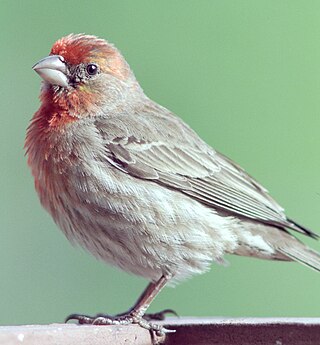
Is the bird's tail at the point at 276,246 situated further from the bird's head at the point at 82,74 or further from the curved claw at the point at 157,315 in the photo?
the bird's head at the point at 82,74

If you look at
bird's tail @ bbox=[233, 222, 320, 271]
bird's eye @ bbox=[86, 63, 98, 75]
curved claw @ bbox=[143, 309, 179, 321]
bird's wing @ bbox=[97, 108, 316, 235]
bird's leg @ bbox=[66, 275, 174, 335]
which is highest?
bird's eye @ bbox=[86, 63, 98, 75]

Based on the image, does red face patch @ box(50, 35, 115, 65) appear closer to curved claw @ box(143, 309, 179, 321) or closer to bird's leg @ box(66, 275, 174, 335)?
bird's leg @ box(66, 275, 174, 335)

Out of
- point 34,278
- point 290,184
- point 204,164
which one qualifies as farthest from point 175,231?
point 34,278

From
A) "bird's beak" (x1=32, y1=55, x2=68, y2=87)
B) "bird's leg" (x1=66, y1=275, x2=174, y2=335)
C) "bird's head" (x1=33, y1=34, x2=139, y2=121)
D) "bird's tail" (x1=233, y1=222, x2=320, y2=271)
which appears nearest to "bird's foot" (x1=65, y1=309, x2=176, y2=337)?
"bird's leg" (x1=66, y1=275, x2=174, y2=335)

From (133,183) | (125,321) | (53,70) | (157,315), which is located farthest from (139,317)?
(53,70)

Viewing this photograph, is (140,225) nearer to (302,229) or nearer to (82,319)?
(82,319)

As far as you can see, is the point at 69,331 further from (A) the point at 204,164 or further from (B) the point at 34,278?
(B) the point at 34,278
